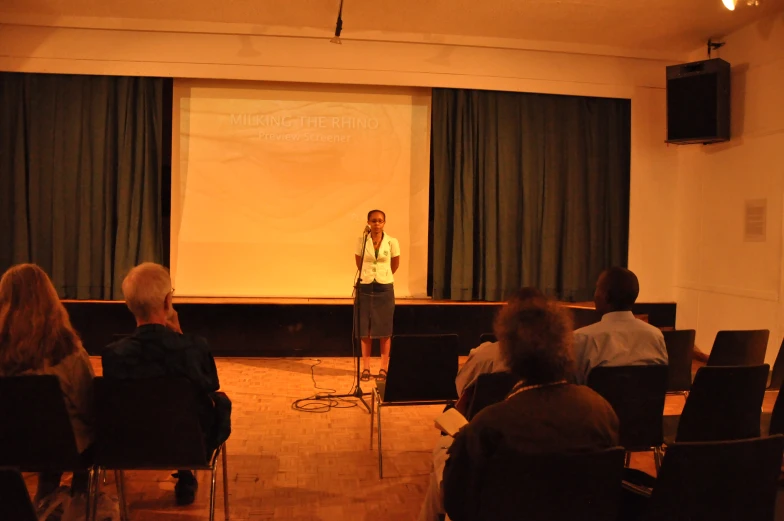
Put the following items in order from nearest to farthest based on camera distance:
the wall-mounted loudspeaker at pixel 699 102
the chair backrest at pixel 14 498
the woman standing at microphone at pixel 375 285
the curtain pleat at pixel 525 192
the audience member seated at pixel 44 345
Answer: the chair backrest at pixel 14 498, the audience member seated at pixel 44 345, the woman standing at microphone at pixel 375 285, the wall-mounted loudspeaker at pixel 699 102, the curtain pleat at pixel 525 192

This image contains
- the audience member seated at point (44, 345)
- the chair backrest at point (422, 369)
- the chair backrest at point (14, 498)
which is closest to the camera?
the chair backrest at point (14, 498)

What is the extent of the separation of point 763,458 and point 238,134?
6146 millimetres

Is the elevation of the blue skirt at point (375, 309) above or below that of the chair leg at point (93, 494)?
above

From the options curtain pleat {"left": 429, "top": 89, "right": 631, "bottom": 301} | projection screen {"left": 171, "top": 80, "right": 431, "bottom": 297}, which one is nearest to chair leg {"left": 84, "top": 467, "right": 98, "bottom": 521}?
projection screen {"left": 171, "top": 80, "right": 431, "bottom": 297}

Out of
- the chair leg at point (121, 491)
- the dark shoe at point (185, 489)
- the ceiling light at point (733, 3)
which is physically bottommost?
the dark shoe at point (185, 489)

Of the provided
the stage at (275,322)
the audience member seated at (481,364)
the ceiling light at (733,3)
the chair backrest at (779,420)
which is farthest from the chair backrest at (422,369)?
the ceiling light at (733,3)

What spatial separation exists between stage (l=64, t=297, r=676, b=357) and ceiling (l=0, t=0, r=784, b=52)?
2858 millimetres

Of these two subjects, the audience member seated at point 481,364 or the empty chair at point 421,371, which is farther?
the empty chair at point 421,371

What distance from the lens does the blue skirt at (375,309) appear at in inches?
221

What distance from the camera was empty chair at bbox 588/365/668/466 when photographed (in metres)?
2.60

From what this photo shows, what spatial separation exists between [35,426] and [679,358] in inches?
121

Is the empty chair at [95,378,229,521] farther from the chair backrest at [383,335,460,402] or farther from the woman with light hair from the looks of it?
the chair backrest at [383,335,460,402]

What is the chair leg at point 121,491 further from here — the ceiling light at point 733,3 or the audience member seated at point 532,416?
the ceiling light at point 733,3

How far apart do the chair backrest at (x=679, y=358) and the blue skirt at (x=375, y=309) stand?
8.51 feet
